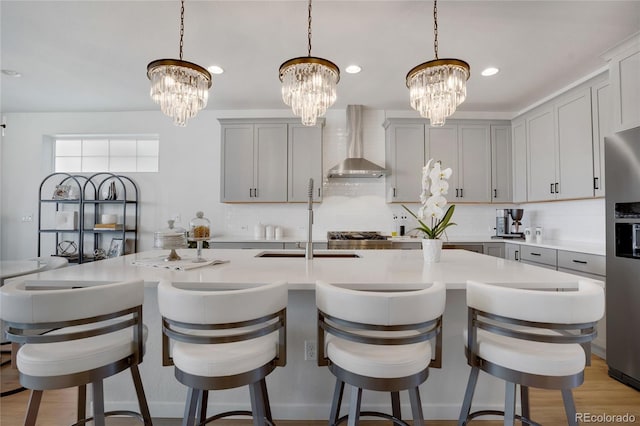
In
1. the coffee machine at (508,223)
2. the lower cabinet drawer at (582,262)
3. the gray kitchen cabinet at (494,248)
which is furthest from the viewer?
the coffee machine at (508,223)

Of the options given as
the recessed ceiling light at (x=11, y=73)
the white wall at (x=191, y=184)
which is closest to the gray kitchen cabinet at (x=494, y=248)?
the white wall at (x=191, y=184)

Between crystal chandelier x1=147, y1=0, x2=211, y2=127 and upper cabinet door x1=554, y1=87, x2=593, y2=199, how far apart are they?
365cm

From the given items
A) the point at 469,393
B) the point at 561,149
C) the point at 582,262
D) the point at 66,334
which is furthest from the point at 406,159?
the point at 66,334

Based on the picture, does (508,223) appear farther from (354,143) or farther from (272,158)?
(272,158)

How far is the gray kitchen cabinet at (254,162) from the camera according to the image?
406 centimetres

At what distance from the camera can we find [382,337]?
1.08m

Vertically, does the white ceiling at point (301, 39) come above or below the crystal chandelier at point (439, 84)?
above

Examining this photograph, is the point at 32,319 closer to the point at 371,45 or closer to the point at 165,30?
the point at 165,30

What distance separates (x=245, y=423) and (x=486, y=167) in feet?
13.3

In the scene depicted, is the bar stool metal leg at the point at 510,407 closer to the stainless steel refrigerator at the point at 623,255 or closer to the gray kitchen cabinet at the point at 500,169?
the stainless steel refrigerator at the point at 623,255

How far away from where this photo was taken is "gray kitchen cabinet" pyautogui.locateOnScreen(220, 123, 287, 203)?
13.3ft

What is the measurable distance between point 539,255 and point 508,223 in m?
1.06

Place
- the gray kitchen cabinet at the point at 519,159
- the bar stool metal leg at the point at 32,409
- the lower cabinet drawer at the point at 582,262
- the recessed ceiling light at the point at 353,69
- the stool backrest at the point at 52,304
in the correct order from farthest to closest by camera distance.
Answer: the gray kitchen cabinet at the point at 519,159, the recessed ceiling light at the point at 353,69, the lower cabinet drawer at the point at 582,262, the bar stool metal leg at the point at 32,409, the stool backrest at the point at 52,304

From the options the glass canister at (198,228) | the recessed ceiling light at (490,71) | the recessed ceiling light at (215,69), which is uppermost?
the recessed ceiling light at (215,69)
